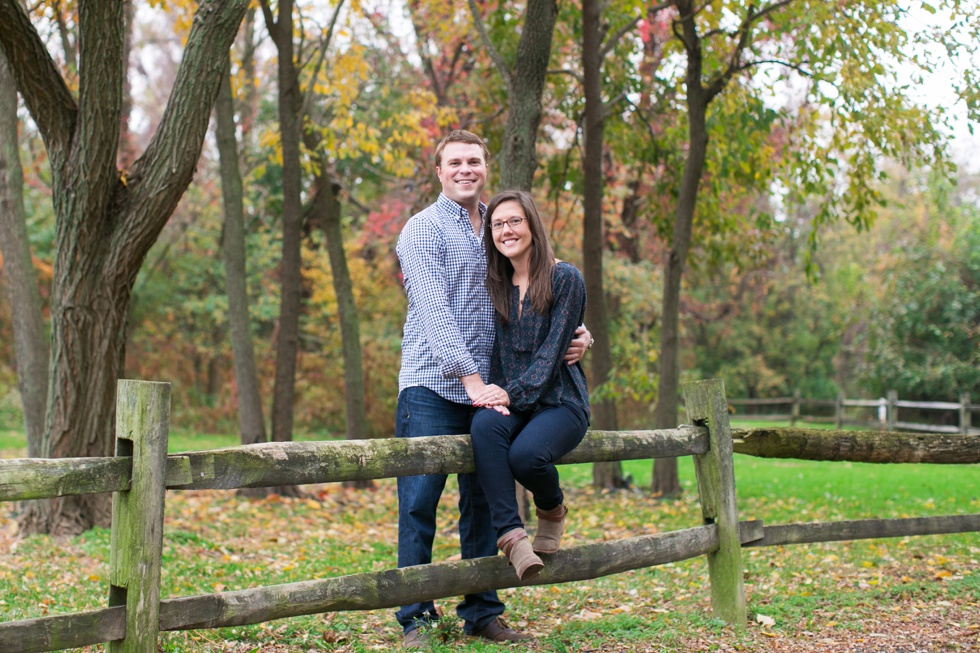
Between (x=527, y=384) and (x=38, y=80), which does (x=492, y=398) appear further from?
(x=38, y=80)

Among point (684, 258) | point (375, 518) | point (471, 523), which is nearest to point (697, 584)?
point (471, 523)

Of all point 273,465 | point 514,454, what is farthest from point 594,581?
point 273,465

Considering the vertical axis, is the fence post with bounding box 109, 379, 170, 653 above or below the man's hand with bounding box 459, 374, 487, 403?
below

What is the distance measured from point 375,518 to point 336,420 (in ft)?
46.6

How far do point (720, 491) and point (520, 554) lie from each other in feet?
5.09

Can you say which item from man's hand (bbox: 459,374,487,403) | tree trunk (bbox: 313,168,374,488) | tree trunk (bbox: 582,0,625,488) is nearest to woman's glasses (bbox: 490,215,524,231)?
man's hand (bbox: 459,374,487,403)

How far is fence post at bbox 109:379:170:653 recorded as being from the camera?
3125 mm

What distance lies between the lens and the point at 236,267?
10414 mm

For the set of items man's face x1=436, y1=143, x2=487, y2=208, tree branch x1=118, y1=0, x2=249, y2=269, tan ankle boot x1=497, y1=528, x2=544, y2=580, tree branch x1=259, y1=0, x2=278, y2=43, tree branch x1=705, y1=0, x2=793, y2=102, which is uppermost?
tree branch x1=259, y1=0, x2=278, y2=43

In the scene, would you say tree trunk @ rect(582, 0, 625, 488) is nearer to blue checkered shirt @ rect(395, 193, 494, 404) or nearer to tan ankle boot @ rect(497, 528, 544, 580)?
blue checkered shirt @ rect(395, 193, 494, 404)

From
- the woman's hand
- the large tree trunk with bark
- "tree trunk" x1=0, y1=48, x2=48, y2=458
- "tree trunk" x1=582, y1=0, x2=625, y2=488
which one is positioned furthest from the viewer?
"tree trunk" x1=582, y1=0, x2=625, y2=488

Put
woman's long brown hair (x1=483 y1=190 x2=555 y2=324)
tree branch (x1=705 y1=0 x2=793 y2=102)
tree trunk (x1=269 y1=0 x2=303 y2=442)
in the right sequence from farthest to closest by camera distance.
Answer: tree trunk (x1=269 y1=0 x2=303 y2=442) < tree branch (x1=705 y1=0 x2=793 y2=102) < woman's long brown hair (x1=483 y1=190 x2=555 y2=324)

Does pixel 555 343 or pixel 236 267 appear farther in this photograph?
pixel 236 267

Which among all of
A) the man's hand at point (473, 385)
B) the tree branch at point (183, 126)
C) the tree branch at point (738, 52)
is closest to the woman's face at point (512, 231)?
the man's hand at point (473, 385)
